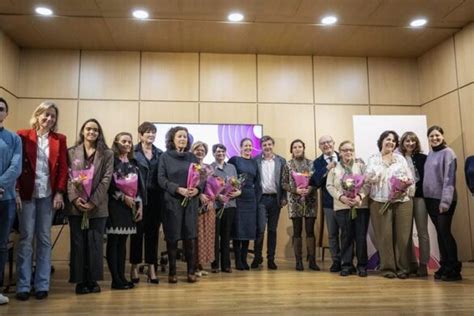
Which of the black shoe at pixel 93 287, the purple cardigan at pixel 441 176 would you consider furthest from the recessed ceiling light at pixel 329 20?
the black shoe at pixel 93 287

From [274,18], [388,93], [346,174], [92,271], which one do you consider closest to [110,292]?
[92,271]

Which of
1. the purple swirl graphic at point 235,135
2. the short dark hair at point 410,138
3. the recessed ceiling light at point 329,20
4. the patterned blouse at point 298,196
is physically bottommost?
the patterned blouse at point 298,196

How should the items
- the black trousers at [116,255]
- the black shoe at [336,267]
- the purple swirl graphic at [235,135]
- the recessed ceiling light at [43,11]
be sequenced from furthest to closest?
the purple swirl graphic at [235,135] < the recessed ceiling light at [43,11] < the black shoe at [336,267] < the black trousers at [116,255]

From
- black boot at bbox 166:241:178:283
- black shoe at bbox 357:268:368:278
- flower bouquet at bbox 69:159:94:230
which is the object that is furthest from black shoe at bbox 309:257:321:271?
flower bouquet at bbox 69:159:94:230

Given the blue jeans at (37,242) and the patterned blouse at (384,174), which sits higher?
the patterned blouse at (384,174)

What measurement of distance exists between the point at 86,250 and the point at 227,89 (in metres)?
3.67

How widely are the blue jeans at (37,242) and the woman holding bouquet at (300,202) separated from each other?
242 cm

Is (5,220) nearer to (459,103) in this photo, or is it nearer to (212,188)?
(212,188)

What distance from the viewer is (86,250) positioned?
303cm

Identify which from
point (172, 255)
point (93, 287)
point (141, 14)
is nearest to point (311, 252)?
point (172, 255)

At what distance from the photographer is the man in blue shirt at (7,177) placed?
2668 mm

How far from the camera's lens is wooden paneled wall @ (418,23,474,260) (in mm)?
5148

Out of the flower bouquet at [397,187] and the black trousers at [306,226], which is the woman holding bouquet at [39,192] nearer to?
the black trousers at [306,226]

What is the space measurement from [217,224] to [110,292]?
143 centimetres
